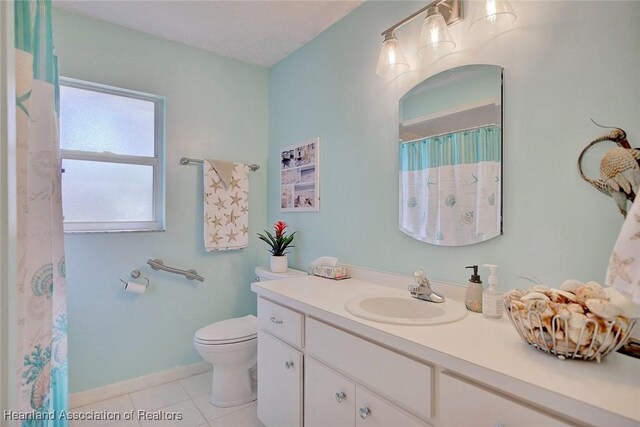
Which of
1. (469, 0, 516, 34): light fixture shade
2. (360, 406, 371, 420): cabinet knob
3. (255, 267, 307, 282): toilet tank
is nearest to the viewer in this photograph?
(360, 406, 371, 420): cabinet knob

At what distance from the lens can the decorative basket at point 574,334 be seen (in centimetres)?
74

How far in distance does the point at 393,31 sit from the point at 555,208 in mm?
1111

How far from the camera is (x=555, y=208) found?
1.11 meters

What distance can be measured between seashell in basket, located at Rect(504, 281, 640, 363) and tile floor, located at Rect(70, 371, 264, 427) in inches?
63.6

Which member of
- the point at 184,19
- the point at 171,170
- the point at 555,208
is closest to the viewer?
the point at 555,208

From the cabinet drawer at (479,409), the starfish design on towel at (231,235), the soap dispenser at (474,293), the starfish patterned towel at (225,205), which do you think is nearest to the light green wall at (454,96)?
the soap dispenser at (474,293)

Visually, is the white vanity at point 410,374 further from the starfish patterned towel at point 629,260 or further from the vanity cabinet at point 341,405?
the starfish patterned towel at point 629,260

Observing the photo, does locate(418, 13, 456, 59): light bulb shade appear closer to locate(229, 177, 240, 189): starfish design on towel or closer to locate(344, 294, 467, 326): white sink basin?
locate(344, 294, 467, 326): white sink basin

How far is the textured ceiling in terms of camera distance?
1.90 meters

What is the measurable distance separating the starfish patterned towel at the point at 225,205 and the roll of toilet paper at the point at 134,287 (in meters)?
0.48

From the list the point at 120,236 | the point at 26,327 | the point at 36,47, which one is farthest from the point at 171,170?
the point at 26,327

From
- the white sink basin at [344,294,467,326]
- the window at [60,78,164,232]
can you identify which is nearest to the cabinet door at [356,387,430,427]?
the white sink basin at [344,294,467,326]

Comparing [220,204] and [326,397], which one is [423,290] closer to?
[326,397]

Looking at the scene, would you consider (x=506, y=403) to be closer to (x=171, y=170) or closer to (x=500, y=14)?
(x=500, y=14)
